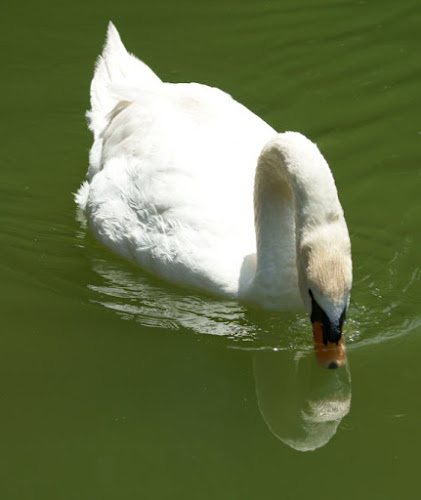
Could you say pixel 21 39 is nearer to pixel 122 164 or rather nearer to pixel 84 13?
pixel 84 13

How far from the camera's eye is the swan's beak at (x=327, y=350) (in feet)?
20.5

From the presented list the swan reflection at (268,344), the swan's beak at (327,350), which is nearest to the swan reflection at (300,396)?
the swan reflection at (268,344)

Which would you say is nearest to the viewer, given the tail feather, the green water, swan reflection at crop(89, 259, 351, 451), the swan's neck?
the green water

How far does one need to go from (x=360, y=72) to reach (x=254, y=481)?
571 centimetres

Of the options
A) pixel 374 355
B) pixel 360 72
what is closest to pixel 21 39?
pixel 360 72

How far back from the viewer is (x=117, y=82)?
9.35 meters

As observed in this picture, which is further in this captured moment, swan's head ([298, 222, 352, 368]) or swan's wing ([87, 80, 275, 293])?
swan's wing ([87, 80, 275, 293])

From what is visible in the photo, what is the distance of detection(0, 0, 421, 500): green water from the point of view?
5883mm

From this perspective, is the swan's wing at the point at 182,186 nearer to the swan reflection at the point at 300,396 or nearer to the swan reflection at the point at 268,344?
the swan reflection at the point at 268,344

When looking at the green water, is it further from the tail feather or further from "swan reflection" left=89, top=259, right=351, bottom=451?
the tail feather


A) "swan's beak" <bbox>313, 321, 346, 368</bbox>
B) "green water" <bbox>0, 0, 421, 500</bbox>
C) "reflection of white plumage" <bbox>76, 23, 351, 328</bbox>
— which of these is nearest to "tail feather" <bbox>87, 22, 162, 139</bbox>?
"reflection of white plumage" <bbox>76, 23, 351, 328</bbox>

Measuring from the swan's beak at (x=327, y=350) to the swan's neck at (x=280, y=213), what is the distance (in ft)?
1.55

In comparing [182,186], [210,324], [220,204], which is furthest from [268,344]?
→ [182,186]

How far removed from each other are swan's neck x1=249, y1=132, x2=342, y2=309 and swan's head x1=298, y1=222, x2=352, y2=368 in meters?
0.27
